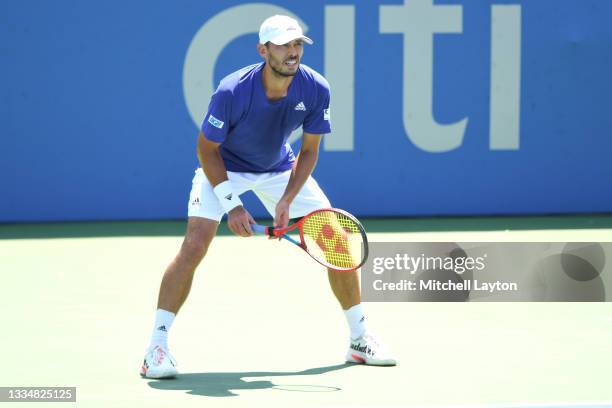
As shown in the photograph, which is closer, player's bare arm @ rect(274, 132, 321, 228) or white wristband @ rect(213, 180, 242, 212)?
white wristband @ rect(213, 180, 242, 212)

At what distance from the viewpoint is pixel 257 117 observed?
16.8 ft

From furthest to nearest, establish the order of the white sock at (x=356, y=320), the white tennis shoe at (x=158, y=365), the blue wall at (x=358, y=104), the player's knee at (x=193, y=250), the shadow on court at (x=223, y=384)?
1. the blue wall at (x=358, y=104)
2. the white sock at (x=356, y=320)
3. the player's knee at (x=193, y=250)
4. the white tennis shoe at (x=158, y=365)
5. the shadow on court at (x=223, y=384)

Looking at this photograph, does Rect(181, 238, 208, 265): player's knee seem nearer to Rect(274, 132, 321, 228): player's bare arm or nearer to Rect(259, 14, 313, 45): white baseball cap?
Rect(274, 132, 321, 228): player's bare arm

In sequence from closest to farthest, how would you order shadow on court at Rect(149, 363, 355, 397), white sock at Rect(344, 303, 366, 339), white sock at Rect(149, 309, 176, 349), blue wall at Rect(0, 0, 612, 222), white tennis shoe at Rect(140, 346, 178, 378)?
shadow on court at Rect(149, 363, 355, 397) < white tennis shoe at Rect(140, 346, 178, 378) < white sock at Rect(149, 309, 176, 349) < white sock at Rect(344, 303, 366, 339) < blue wall at Rect(0, 0, 612, 222)

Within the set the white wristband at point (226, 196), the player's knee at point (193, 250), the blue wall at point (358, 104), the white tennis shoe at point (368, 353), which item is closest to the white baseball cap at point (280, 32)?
the white wristband at point (226, 196)

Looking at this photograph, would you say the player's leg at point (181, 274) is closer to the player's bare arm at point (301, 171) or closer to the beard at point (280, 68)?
the player's bare arm at point (301, 171)

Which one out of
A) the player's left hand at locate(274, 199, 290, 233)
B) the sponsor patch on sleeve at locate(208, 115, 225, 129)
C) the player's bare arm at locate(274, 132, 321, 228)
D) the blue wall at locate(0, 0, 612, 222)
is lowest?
the player's left hand at locate(274, 199, 290, 233)

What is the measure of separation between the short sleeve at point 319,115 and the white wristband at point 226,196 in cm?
50

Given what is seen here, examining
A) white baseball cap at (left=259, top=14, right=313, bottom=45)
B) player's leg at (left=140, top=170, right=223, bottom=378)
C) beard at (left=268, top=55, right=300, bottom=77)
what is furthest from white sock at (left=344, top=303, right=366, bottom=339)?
white baseball cap at (left=259, top=14, right=313, bottom=45)

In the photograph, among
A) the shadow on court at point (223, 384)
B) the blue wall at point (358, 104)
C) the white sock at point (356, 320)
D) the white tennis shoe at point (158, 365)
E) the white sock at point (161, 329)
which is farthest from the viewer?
the blue wall at point (358, 104)

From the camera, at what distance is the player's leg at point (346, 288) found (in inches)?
201

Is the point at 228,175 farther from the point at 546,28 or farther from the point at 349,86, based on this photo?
the point at 546,28

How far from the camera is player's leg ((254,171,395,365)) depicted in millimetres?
5102

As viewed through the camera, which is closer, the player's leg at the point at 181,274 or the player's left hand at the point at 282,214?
the player's leg at the point at 181,274
